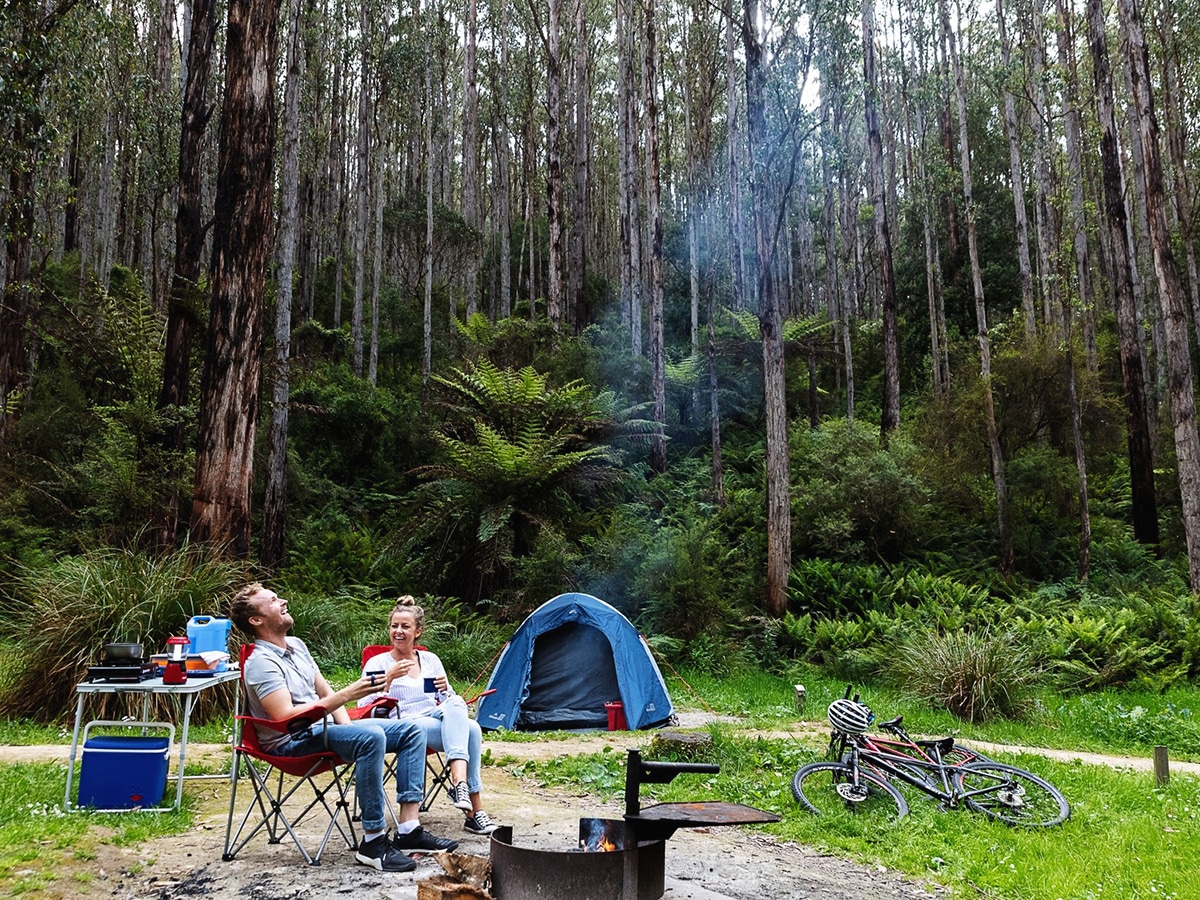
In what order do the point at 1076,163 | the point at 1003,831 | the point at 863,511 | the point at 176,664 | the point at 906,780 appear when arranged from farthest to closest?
the point at 1076,163 → the point at 863,511 → the point at 906,780 → the point at 1003,831 → the point at 176,664

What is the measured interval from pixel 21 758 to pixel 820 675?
8.68 meters

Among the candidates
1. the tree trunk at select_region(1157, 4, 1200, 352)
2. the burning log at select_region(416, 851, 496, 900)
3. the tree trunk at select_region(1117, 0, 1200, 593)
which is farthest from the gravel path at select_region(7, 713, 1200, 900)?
the tree trunk at select_region(1157, 4, 1200, 352)

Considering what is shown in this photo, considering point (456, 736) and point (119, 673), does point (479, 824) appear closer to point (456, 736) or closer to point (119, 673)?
point (456, 736)

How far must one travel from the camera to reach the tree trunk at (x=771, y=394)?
1312 cm

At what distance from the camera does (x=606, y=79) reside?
3519 centimetres

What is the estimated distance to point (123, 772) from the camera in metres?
4.46

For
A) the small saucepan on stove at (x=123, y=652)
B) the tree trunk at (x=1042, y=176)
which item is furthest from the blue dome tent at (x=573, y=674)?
the tree trunk at (x=1042, y=176)

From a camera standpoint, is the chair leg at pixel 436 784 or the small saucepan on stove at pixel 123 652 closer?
the small saucepan on stove at pixel 123 652

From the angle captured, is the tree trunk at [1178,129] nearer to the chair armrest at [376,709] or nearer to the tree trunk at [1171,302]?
the tree trunk at [1171,302]

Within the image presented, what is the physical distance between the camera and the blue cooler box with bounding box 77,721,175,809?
14.5 feet

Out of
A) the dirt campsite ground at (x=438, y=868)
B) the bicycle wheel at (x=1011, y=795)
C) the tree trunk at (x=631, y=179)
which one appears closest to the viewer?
the dirt campsite ground at (x=438, y=868)

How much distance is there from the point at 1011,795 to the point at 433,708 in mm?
3437

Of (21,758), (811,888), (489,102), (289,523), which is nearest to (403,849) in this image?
(811,888)

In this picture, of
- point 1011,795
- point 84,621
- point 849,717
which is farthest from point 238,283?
point 1011,795
